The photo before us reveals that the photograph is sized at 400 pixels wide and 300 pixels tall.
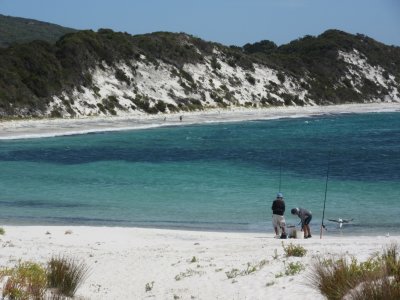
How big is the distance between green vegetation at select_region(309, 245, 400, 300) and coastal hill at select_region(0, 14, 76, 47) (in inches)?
4977

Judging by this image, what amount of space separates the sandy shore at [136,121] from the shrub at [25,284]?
4257 centimetres

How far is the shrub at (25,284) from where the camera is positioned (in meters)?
9.27

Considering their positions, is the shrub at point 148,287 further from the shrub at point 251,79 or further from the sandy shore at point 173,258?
the shrub at point 251,79

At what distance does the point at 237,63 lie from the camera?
329 feet

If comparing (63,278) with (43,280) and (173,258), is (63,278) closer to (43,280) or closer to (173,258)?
(43,280)

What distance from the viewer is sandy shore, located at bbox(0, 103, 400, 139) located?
5612 cm

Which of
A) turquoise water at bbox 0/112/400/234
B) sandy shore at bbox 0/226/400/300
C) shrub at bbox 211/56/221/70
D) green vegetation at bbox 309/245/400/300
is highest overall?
shrub at bbox 211/56/221/70

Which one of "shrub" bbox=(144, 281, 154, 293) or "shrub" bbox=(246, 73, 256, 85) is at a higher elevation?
"shrub" bbox=(246, 73, 256, 85)

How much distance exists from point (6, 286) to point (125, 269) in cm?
386

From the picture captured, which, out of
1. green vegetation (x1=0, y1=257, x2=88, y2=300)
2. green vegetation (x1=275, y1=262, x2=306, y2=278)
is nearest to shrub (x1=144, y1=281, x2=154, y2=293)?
green vegetation (x1=0, y1=257, x2=88, y2=300)

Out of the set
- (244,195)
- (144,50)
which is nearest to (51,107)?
(144,50)

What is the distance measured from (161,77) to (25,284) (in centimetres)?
7643

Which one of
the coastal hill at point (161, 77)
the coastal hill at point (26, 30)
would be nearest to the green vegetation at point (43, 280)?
the coastal hill at point (161, 77)

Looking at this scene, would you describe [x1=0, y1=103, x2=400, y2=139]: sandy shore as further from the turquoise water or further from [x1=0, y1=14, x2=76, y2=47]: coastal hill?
[x1=0, y1=14, x2=76, y2=47]: coastal hill
